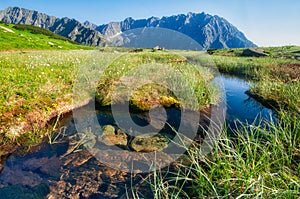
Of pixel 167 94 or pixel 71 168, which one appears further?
pixel 167 94

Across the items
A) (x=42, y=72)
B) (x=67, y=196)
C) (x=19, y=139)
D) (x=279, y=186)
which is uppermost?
(x=42, y=72)

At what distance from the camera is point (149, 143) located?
6.62 m

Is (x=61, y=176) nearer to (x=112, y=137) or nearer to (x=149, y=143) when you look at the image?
(x=112, y=137)

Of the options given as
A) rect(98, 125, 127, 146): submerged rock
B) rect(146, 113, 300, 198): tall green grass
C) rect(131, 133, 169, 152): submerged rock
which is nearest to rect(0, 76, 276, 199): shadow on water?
rect(98, 125, 127, 146): submerged rock

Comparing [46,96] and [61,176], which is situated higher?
[46,96]

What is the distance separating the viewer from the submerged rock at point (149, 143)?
6383 millimetres

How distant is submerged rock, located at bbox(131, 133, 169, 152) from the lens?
638 centimetres

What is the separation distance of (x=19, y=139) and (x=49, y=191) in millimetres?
2520

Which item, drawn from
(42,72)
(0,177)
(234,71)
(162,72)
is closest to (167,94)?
(162,72)


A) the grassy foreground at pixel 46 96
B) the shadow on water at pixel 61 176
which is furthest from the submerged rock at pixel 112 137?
the grassy foreground at pixel 46 96

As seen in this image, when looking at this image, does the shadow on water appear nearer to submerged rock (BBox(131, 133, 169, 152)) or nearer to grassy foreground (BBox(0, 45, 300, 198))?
grassy foreground (BBox(0, 45, 300, 198))

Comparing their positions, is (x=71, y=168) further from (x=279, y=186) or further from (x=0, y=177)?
(x=279, y=186)

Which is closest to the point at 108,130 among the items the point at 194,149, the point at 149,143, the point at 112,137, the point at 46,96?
the point at 112,137

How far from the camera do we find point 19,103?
7.63 m
